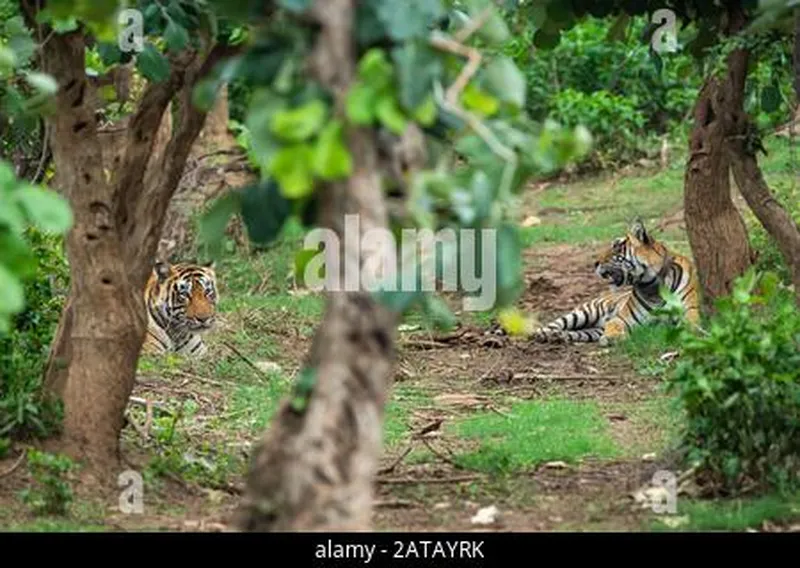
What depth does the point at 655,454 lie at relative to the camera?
376 inches

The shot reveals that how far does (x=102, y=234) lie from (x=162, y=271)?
19.1 ft

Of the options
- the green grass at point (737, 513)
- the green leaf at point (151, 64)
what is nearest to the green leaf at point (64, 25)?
the green leaf at point (151, 64)

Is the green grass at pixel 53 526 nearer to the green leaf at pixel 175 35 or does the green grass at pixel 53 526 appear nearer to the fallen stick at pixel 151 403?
the green leaf at pixel 175 35

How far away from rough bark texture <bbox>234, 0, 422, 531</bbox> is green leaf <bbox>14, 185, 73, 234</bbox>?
2.57 ft

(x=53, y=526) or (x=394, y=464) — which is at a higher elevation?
(x=394, y=464)

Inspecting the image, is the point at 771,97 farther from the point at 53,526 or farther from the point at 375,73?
the point at 375,73

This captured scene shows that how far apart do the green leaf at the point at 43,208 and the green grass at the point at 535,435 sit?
400 centimetres

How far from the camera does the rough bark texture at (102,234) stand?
27.7ft

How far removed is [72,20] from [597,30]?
1324 centimetres

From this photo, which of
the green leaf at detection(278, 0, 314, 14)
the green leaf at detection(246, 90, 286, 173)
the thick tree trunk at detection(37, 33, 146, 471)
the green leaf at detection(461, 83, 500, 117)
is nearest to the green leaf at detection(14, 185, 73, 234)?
the green leaf at detection(246, 90, 286, 173)

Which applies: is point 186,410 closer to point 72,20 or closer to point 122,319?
point 122,319

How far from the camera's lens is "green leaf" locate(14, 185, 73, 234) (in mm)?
5570

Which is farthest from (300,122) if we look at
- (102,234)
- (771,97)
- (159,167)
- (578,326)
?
(578,326)

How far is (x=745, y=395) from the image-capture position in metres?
8.05
